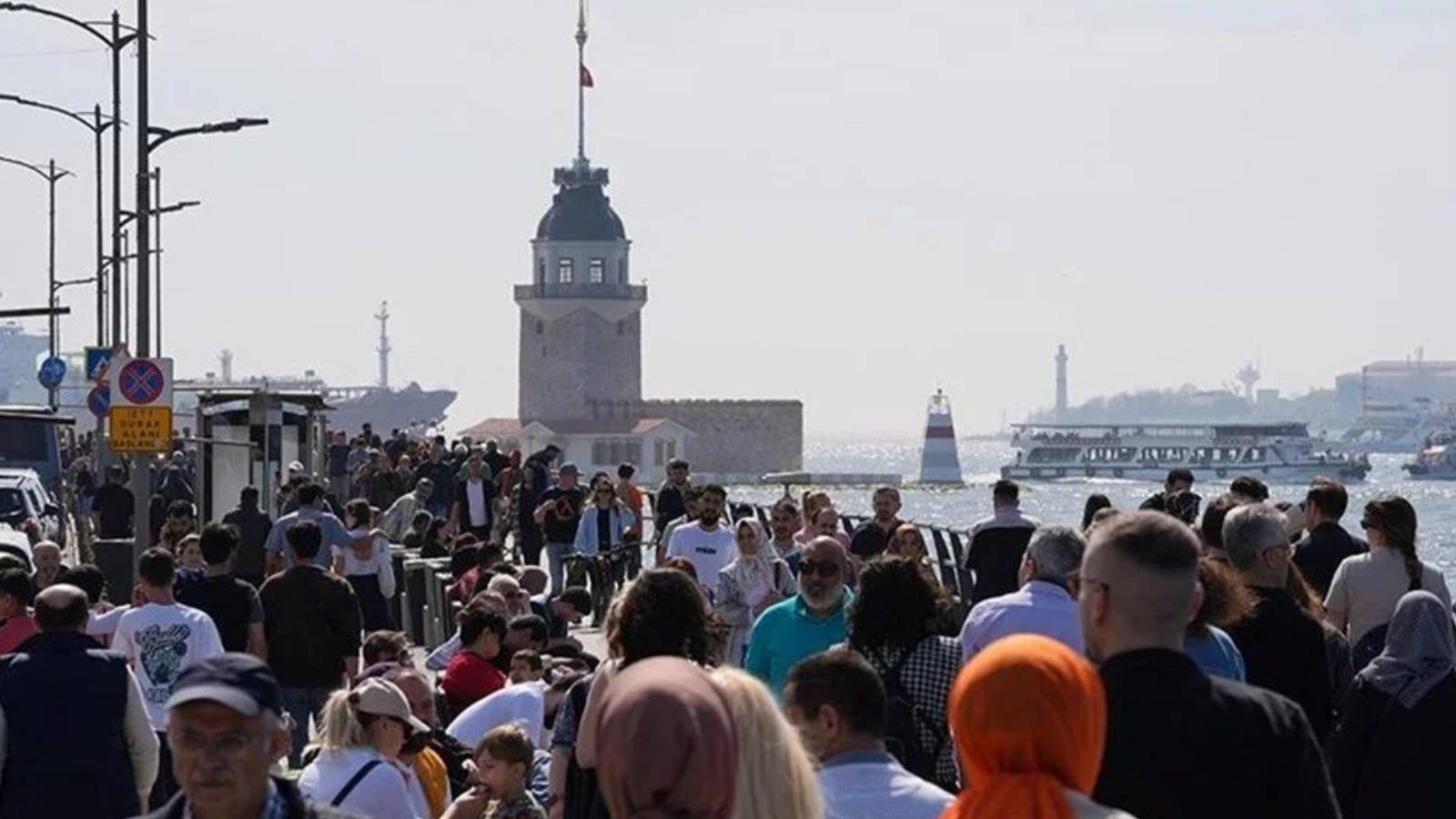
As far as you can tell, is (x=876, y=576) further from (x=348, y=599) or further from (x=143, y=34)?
(x=143, y=34)

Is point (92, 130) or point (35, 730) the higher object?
point (92, 130)

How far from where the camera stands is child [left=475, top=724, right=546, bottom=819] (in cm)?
1011

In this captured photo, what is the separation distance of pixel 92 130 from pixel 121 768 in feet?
140

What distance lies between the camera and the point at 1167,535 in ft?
21.1

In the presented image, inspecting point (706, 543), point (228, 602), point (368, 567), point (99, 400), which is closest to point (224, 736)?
point (228, 602)

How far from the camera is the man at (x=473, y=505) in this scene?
3072 centimetres

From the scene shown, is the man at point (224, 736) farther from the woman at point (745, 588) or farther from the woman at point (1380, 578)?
the woman at point (745, 588)

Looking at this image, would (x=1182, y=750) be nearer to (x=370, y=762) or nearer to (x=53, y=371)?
(x=370, y=762)

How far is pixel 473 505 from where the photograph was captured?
30734 mm

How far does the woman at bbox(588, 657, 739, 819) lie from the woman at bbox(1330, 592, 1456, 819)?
255 inches

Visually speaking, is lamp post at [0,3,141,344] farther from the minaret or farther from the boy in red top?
the minaret

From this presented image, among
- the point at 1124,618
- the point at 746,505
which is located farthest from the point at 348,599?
the point at 746,505

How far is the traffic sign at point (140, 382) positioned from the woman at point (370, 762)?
17.7 m

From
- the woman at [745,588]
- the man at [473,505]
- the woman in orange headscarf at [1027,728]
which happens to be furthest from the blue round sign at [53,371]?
the woman in orange headscarf at [1027,728]
